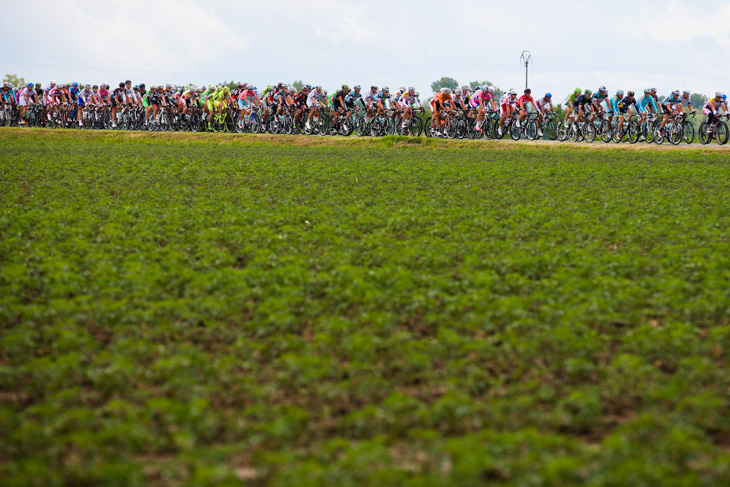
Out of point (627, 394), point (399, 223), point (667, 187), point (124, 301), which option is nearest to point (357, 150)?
point (667, 187)

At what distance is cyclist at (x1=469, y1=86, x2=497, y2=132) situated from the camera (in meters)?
36.4

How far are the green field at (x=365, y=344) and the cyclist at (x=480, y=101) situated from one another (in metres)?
19.6

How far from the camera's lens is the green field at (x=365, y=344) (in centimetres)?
588

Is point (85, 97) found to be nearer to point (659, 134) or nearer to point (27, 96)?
point (27, 96)

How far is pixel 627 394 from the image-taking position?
7086 millimetres

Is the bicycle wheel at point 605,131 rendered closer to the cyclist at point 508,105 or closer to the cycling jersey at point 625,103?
the cycling jersey at point 625,103

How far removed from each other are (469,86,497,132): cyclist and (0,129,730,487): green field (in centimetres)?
1960

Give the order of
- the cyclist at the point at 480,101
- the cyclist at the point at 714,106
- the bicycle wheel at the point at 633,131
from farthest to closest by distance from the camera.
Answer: the cyclist at the point at 480,101
the bicycle wheel at the point at 633,131
the cyclist at the point at 714,106

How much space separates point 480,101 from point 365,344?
30.2m

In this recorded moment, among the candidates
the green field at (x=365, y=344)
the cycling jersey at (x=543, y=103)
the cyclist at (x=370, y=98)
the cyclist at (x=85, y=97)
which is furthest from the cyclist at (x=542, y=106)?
the cyclist at (x=85, y=97)

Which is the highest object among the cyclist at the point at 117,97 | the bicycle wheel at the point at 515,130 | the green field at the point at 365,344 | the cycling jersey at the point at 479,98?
the cyclist at the point at 117,97

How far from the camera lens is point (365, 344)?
8.18 m

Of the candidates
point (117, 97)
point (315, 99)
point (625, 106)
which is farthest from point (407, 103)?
point (117, 97)

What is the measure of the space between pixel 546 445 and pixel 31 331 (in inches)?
219
